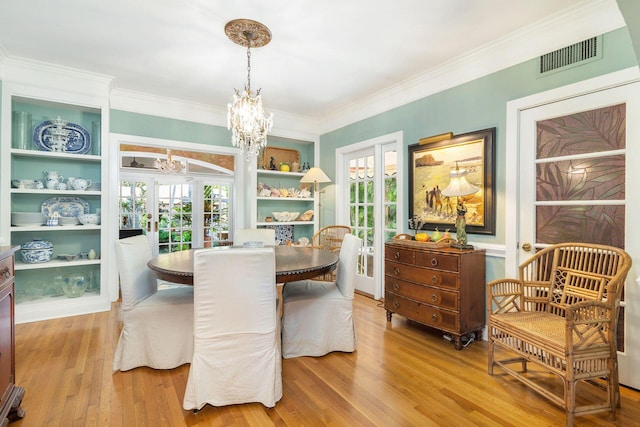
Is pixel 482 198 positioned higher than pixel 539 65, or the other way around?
pixel 539 65

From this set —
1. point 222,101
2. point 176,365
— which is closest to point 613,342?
point 176,365

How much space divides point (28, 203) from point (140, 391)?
9.22ft

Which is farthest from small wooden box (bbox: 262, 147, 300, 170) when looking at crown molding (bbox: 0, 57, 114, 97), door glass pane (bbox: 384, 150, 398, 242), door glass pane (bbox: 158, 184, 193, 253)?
door glass pane (bbox: 158, 184, 193, 253)

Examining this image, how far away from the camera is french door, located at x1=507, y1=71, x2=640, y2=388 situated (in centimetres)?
207

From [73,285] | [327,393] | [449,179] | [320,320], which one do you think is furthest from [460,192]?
[73,285]

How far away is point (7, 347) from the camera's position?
5.54 ft

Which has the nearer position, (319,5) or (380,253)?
(319,5)

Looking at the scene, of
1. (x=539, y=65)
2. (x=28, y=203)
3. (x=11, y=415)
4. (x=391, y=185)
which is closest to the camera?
(x=11, y=415)

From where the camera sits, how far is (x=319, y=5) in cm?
224

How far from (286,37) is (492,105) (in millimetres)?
1893

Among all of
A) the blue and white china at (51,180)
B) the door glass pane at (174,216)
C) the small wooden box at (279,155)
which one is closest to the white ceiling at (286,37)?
the blue and white china at (51,180)

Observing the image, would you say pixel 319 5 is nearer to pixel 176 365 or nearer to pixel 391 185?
pixel 391 185

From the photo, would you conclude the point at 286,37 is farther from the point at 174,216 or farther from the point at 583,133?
the point at 174,216

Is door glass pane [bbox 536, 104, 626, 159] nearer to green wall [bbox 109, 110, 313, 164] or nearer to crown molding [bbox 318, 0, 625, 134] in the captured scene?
crown molding [bbox 318, 0, 625, 134]
